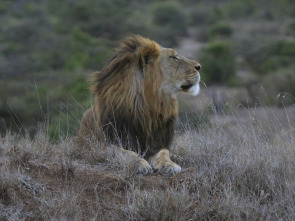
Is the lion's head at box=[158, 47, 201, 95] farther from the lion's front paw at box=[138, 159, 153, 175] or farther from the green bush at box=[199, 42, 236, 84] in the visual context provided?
the green bush at box=[199, 42, 236, 84]

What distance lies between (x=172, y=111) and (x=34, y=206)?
195cm

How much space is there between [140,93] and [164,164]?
2.77ft

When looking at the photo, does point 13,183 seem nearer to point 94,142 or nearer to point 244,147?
point 94,142

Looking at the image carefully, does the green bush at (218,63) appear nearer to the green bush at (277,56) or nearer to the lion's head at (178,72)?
the green bush at (277,56)

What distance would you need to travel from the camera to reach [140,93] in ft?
17.6

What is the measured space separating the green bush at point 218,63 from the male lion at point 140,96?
19.0 metres

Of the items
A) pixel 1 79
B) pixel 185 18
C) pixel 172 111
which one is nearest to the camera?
pixel 172 111

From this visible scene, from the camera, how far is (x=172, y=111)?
18.0 feet

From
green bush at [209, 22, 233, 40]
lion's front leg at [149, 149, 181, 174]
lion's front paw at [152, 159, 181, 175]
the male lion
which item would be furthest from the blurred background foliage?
lion's front paw at [152, 159, 181, 175]

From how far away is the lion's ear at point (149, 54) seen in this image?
5.46 m

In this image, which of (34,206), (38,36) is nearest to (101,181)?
(34,206)

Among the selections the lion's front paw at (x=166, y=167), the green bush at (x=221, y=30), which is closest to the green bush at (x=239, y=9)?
the green bush at (x=221, y=30)

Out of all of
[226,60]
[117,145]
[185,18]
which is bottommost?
[185,18]

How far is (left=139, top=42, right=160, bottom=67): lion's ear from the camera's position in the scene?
5461mm
